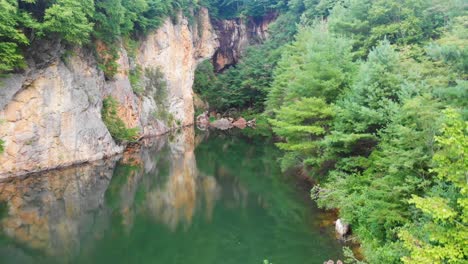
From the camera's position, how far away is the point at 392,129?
12.9m

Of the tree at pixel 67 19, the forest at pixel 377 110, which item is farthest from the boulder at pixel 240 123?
the tree at pixel 67 19

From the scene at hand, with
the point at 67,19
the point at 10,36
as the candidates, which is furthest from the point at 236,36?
the point at 10,36

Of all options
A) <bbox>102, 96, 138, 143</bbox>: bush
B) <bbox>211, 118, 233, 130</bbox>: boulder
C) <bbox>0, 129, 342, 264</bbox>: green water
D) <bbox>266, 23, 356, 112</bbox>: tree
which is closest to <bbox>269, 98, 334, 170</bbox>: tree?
<bbox>266, 23, 356, 112</bbox>: tree

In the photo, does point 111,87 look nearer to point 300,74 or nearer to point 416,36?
point 300,74

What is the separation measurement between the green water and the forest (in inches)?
71.6

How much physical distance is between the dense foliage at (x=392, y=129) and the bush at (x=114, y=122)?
565 inches

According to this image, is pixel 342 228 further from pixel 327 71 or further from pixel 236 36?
pixel 236 36

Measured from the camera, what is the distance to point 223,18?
60812 millimetres

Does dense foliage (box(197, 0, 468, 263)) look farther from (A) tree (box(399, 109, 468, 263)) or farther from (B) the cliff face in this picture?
(B) the cliff face

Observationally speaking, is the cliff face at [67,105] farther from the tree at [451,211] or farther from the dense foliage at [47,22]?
the tree at [451,211]

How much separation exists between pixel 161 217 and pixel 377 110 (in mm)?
9865

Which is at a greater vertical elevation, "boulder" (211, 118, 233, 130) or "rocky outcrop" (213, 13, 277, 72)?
"rocky outcrop" (213, 13, 277, 72)

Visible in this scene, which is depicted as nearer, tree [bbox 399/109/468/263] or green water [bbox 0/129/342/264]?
tree [bbox 399/109/468/263]

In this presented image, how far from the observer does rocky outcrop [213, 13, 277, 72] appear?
199ft
